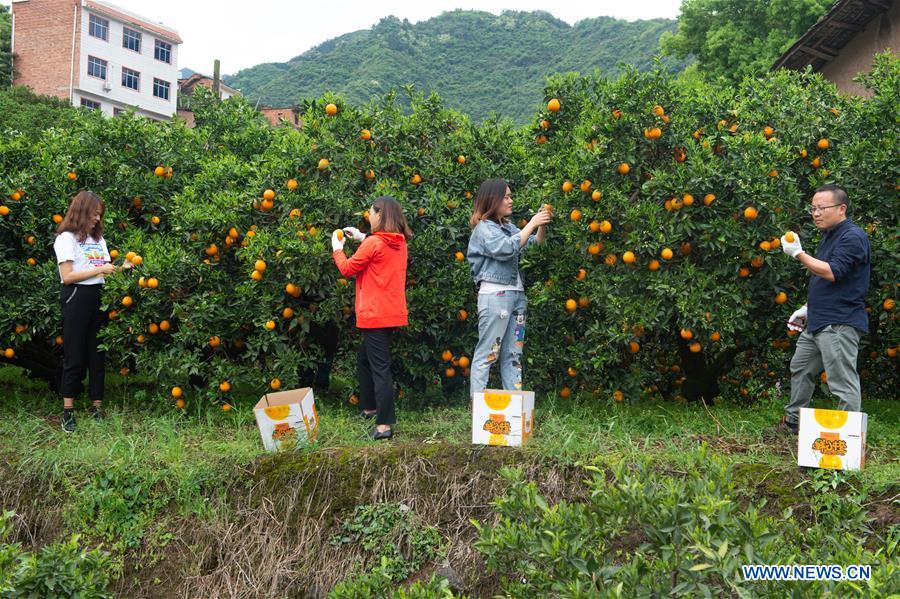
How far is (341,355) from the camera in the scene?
20.7 ft

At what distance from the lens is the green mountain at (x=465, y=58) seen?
124 ft

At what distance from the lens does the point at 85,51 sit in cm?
3516

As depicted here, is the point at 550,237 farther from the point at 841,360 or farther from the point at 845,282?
the point at 841,360

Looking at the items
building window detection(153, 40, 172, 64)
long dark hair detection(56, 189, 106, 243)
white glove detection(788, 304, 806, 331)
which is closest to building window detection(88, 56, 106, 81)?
building window detection(153, 40, 172, 64)

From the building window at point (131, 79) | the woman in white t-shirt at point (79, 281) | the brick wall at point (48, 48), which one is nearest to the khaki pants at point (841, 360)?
the woman in white t-shirt at point (79, 281)

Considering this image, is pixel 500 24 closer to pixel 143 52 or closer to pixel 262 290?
pixel 143 52

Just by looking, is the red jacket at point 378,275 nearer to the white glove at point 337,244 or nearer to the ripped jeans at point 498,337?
the white glove at point 337,244

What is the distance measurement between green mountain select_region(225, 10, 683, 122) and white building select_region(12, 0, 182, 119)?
19.4 ft

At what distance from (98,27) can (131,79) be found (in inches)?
116

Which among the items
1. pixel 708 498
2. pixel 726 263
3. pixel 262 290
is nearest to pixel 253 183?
pixel 262 290

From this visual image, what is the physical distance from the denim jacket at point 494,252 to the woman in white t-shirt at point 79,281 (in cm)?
252

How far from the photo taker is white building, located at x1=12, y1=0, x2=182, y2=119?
3475 cm

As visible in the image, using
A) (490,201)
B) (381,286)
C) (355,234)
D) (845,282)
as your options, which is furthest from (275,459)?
(845,282)

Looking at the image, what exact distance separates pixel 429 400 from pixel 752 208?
2877mm
